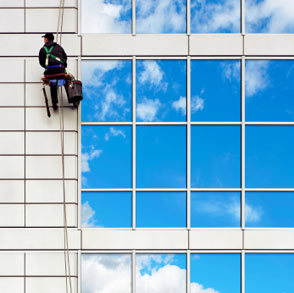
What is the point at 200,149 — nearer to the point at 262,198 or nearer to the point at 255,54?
the point at 262,198

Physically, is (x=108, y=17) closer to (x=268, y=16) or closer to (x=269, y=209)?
(x=268, y=16)

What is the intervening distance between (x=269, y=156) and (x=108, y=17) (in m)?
6.21

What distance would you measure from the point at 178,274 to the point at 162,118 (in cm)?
451

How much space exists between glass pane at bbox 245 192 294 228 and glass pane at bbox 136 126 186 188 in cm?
205

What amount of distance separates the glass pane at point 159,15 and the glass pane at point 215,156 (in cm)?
309

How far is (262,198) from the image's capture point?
34.5ft

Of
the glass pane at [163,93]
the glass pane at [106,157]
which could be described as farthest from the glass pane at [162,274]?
the glass pane at [163,93]

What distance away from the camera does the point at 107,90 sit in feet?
35.1

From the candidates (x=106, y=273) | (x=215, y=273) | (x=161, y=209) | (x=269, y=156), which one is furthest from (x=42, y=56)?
(x=215, y=273)

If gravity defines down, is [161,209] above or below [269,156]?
below

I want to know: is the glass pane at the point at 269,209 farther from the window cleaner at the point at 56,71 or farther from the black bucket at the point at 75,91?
the window cleaner at the point at 56,71

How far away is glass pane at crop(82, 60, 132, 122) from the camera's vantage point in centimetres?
1068

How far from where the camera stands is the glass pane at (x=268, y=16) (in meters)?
10.8

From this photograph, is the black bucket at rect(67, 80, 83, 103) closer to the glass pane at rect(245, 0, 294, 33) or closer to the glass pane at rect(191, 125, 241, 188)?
the glass pane at rect(191, 125, 241, 188)
